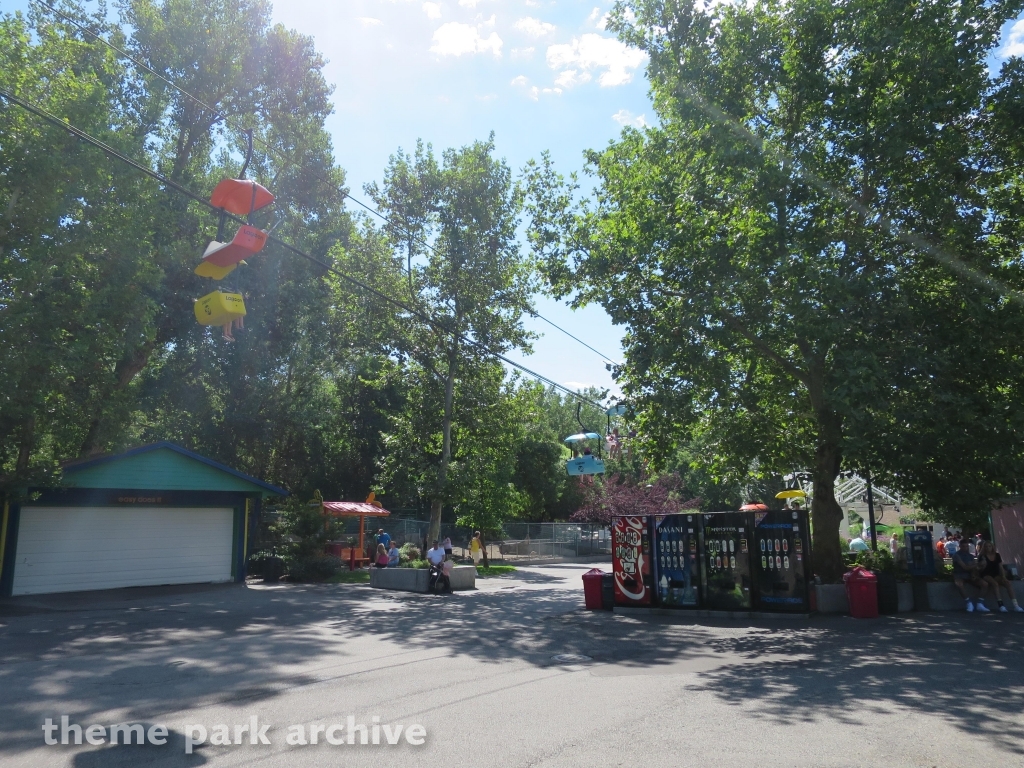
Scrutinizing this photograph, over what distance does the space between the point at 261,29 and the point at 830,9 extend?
24.5 meters

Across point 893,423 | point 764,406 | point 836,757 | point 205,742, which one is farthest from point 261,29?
point 836,757

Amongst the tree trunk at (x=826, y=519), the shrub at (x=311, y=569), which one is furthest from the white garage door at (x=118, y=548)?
the tree trunk at (x=826, y=519)

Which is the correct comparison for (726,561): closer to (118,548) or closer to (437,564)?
(437,564)

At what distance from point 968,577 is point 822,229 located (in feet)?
25.6

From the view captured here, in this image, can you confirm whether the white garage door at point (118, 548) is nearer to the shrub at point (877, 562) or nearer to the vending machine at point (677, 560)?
the vending machine at point (677, 560)

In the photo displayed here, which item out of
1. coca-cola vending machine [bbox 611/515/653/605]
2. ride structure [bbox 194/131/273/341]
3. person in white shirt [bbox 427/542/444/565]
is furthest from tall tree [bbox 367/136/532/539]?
ride structure [bbox 194/131/273/341]

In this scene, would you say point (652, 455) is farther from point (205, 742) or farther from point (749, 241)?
point (205, 742)

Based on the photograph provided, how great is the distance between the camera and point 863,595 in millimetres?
14883

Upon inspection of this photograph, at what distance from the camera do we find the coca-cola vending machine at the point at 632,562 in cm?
1645

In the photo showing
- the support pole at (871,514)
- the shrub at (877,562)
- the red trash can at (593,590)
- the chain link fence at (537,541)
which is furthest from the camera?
the chain link fence at (537,541)

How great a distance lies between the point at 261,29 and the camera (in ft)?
102

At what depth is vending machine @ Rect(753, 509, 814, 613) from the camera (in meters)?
14.9

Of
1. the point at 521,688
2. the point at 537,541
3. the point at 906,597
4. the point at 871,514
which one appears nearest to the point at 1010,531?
the point at 871,514

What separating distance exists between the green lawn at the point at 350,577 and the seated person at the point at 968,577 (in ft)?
55.5
